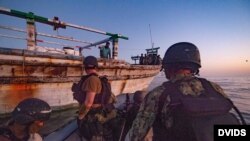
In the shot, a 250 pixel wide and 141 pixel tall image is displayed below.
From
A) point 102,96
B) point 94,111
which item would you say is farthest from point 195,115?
point 94,111

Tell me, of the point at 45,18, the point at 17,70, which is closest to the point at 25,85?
the point at 17,70

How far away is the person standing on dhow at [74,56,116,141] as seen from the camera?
3.61 m

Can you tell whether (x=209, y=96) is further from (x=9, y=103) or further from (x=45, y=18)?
(x=45, y=18)

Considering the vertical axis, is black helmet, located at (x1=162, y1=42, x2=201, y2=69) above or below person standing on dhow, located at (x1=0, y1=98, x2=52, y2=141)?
above

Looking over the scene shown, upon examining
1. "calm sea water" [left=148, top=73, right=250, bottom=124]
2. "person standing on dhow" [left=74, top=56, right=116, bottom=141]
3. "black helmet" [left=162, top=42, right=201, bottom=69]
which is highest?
"black helmet" [left=162, top=42, right=201, bottom=69]

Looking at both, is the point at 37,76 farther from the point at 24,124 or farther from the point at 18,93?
the point at 24,124

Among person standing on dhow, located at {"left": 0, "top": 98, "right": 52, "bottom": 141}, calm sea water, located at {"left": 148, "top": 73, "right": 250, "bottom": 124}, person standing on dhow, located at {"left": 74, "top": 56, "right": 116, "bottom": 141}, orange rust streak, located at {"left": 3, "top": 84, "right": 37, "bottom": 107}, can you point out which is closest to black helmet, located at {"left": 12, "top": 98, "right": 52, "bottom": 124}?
person standing on dhow, located at {"left": 0, "top": 98, "right": 52, "bottom": 141}

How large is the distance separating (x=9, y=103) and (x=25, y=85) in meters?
0.68

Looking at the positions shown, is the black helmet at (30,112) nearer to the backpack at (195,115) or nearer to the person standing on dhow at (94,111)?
the person standing on dhow at (94,111)

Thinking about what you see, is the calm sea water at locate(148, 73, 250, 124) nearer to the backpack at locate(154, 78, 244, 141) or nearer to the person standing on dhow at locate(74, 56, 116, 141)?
the person standing on dhow at locate(74, 56, 116, 141)

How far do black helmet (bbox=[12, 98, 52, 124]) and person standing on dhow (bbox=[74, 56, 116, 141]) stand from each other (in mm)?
1102

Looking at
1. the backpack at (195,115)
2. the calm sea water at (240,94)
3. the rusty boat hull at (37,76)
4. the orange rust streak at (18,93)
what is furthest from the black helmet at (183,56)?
the calm sea water at (240,94)

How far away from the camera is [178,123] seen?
1.82 meters

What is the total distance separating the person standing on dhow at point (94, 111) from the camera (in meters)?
3.61
